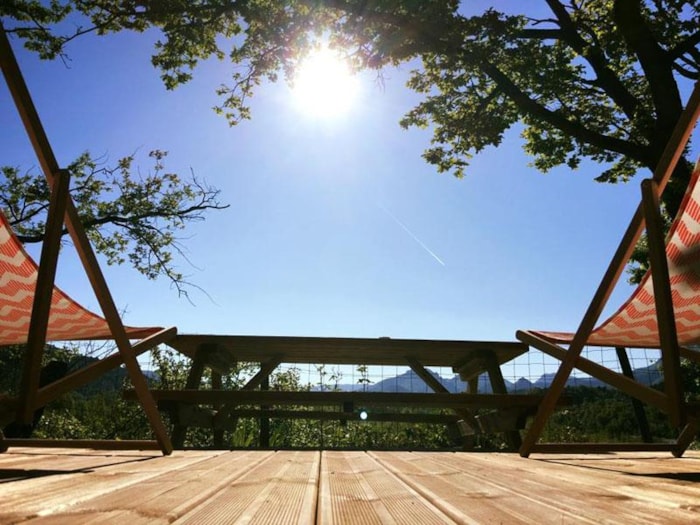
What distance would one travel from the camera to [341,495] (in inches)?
44.7

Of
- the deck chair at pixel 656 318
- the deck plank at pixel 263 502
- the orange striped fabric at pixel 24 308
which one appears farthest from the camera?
the orange striped fabric at pixel 24 308

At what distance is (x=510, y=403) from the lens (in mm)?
3318

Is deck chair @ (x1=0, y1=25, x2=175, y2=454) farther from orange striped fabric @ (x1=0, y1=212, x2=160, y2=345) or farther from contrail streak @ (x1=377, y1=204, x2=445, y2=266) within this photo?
contrail streak @ (x1=377, y1=204, x2=445, y2=266)

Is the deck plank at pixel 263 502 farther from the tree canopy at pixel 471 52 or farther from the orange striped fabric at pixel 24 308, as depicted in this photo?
the tree canopy at pixel 471 52

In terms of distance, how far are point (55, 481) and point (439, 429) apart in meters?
6.74

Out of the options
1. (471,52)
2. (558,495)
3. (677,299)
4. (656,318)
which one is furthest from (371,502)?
(471,52)

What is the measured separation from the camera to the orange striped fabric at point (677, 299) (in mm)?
2336

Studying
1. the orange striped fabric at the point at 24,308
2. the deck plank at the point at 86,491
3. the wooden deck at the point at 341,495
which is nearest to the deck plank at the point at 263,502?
the wooden deck at the point at 341,495

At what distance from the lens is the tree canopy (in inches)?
329

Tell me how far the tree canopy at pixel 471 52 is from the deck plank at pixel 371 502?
841cm

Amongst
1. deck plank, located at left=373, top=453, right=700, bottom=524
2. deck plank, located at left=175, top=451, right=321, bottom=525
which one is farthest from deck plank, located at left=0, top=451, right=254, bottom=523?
deck plank, located at left=373, top=453, right=700, bottom=524

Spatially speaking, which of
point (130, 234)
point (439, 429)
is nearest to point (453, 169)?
point (439, 429)

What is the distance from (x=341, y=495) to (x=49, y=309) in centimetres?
129

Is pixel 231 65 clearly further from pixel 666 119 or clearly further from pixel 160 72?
pixel 666 119
